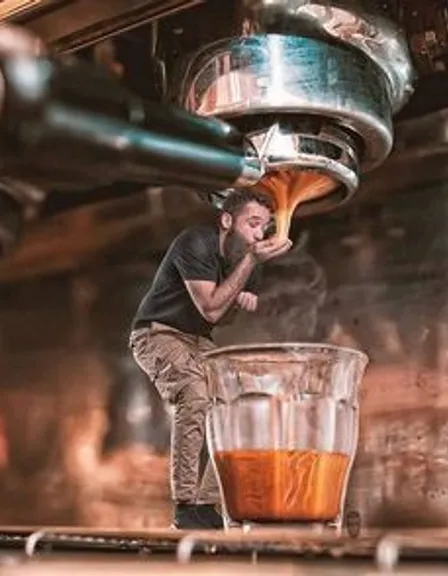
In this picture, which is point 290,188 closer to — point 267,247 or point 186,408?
point 267,247

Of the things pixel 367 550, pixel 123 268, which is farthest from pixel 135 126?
pixel 123 268

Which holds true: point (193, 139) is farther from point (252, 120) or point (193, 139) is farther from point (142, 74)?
point (142, 74)

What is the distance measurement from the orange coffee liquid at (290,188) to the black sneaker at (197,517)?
0.83 feet

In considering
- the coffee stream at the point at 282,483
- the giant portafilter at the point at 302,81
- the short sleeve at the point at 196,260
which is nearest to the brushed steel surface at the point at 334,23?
the giant portafilter at the point at 302,81

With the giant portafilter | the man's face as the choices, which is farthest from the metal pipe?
the man's face

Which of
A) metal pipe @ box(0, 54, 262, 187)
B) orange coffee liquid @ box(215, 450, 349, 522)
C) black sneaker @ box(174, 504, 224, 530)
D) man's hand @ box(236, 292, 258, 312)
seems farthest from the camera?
man's hand @ box(236, 292, 258, 312)

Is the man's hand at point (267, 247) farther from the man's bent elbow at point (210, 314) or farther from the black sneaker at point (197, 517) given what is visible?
the black sneaker at point (197, 517)

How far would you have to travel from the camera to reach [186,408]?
919 mm

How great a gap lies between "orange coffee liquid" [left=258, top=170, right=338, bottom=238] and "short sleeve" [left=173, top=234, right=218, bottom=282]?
2.7 inches

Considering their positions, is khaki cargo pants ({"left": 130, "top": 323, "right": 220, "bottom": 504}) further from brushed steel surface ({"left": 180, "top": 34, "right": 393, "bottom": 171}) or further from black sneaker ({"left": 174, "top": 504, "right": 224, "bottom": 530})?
brushed steel surface ({"left": 180, "top": 34, "right": 393, "bottom": 171})

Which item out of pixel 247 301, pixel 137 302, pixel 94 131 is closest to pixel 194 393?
pixel 247 301

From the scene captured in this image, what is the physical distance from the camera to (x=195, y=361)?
94 cm

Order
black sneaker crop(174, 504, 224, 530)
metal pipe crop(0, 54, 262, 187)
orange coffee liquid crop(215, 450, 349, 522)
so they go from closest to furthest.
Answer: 1. metal pipe crop(0, 54, 262, 187)
2. orange coffee liquid crop(215, 450, 349, 522)
3. black sneaker crop(174, 504, 224, 530)

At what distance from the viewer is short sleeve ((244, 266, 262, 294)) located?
1000 millimetres
